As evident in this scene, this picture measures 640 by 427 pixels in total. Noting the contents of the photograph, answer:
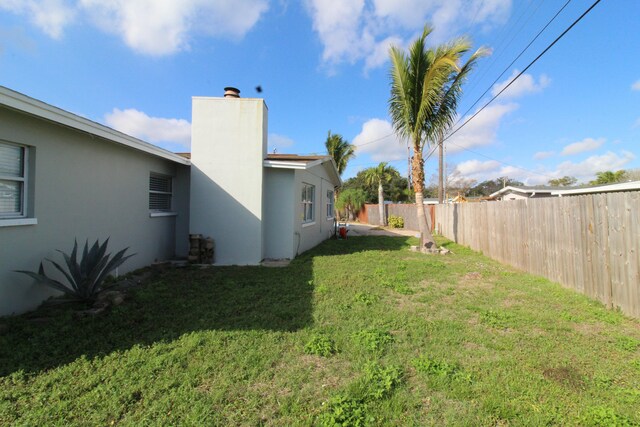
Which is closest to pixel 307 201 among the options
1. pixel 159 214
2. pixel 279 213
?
pixel 279 213

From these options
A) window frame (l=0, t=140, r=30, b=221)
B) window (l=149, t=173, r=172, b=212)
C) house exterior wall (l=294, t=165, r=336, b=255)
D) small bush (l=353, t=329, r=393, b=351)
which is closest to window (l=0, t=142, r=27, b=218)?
window frame (l=0, t=140, r=30, b=221)

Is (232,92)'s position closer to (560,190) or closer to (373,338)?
(373,338)

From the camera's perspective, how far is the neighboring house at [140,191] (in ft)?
13.6

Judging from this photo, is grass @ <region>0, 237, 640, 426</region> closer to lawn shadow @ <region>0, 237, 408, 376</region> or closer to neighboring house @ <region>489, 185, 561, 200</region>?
lawn shadow @ <region>0, 237, 408, 376</region>

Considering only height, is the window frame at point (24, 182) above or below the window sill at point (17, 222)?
above

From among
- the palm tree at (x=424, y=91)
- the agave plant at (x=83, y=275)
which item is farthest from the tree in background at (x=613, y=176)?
the agave plant at (x=83, y=275)

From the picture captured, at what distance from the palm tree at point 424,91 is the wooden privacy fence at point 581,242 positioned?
2997 mm

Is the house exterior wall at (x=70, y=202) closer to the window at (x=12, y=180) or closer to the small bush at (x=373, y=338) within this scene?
the window at (x=12, y=180)

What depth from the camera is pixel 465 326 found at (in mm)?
3994

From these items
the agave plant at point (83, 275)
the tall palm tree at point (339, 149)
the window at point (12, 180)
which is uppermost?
the tall palm tree at point (339, 149)

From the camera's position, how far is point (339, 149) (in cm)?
2434

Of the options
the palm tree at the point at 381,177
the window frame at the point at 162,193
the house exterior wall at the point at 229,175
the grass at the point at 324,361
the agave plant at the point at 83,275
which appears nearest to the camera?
the grass at the point at 324,361

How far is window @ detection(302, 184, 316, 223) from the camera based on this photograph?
1029 cm

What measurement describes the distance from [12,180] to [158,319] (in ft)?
8.86
